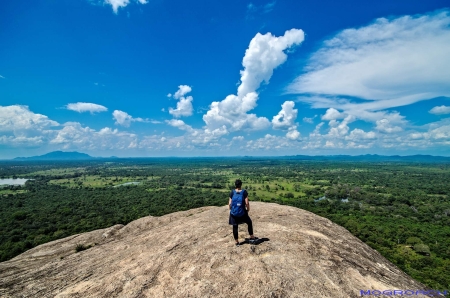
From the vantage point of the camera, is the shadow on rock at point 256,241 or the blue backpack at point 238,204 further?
the shadow on rock at point 256,241

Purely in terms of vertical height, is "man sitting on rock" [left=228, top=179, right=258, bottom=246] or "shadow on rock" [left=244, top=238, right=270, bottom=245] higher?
"man sitting on rock" [left=228, top=179, right=258, bottom=246]

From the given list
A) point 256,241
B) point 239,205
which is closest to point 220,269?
point 256,241

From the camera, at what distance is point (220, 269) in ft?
28.7

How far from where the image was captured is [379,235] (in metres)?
49.9

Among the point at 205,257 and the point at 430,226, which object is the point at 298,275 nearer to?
the point at 205,257

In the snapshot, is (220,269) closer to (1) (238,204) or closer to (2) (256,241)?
(2) (256,241)

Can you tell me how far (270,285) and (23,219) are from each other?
7861cm

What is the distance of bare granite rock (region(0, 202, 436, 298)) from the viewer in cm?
788

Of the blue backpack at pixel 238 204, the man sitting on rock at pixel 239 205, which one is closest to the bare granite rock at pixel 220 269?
the man sitting on rock at pixel 239 205

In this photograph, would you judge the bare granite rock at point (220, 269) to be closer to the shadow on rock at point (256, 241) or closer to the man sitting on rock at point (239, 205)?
the shadow on rock at point (256, 241)

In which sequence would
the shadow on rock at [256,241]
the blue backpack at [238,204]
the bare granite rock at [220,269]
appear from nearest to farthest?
the bare granite rock at [220,269], the blue backpack at [238,204], the shadow on rock at [256,241]

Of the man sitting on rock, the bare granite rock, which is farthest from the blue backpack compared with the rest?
the bare granite rock

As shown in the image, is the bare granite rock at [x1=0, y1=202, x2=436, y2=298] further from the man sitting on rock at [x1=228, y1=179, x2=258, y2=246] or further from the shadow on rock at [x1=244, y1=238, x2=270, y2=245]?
the man sitting on rock at [x1=228, y1=179, x2=258, y2=246]

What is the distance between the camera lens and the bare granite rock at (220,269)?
7883 mm
